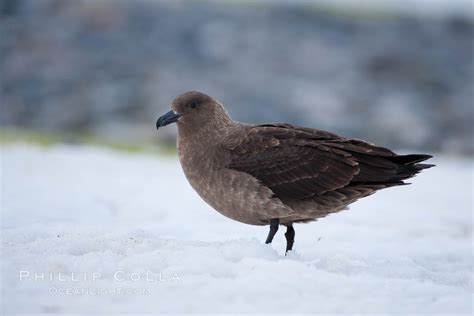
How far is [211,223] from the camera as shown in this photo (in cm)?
655

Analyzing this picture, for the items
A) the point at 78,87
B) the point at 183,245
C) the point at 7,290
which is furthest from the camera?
the point at 78,87

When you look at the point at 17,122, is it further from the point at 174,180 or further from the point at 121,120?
the point at 174,180

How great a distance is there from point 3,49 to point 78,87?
104 inches

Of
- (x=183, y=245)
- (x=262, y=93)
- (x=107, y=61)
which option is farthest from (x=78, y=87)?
(x=183, y=245)

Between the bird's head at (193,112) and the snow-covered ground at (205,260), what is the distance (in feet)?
3.20

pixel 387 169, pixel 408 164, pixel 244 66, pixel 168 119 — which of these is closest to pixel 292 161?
pixel 387 169

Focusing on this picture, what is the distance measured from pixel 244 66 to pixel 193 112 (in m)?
11.8

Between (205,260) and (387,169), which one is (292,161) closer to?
(387,169)

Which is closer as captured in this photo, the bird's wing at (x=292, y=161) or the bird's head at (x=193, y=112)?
the bird's wing at (x=292, y=161)

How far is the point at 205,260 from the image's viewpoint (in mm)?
4098

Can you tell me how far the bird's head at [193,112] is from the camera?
5512 mm

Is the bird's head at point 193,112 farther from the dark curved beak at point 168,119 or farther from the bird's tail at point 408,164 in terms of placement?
the bird's tail at point 408,164

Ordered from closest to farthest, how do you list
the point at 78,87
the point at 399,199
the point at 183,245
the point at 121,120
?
the point at 183,245, the point at 399,199, the point at 121,120, the point at 78,87

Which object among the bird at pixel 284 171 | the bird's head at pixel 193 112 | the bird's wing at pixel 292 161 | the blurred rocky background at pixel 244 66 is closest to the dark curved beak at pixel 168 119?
the bird's head at pixel 193 112
